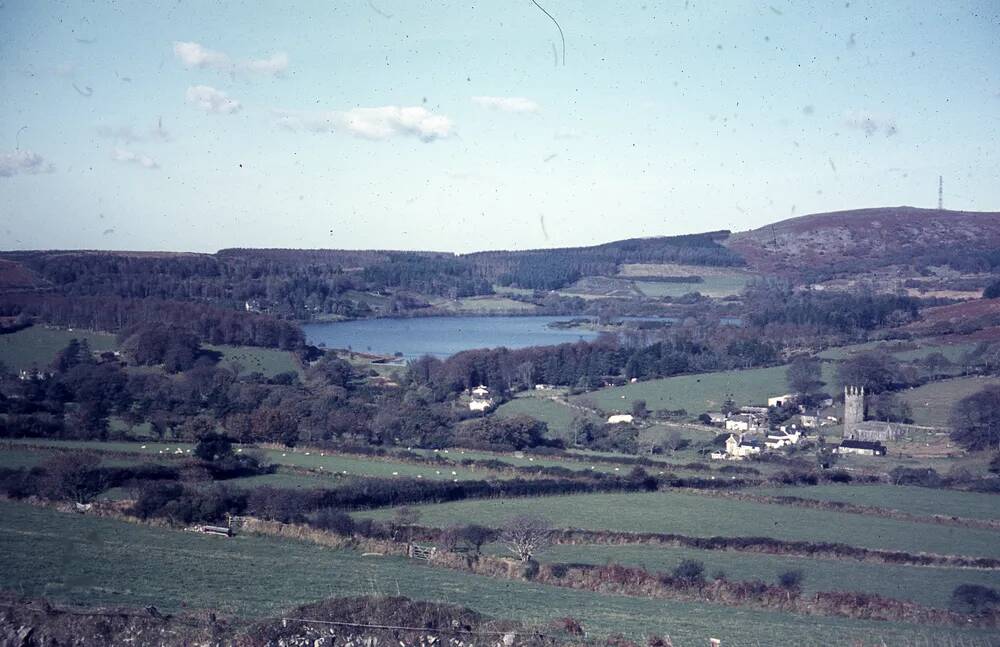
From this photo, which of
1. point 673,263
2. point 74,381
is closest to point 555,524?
point 74,381

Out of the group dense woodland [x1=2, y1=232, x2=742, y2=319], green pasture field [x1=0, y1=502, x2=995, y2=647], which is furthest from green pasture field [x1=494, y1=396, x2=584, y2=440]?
dense woodland [x1=2, y1=232, x2=742, y2=319]

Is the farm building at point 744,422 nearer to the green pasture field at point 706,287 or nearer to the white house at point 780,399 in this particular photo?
the white house at point 780,399

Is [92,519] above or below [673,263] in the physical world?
→ below

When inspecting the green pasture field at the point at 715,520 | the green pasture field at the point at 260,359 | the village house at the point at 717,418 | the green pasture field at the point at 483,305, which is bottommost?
the green pasture field at the point at 715,520

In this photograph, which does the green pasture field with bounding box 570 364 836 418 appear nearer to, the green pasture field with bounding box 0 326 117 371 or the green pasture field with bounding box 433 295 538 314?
the green pasture field with bounding box 0 326 117 371

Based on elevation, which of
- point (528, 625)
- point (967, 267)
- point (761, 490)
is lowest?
point (761, 490)

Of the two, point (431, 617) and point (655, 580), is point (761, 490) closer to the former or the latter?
point (655, 580)

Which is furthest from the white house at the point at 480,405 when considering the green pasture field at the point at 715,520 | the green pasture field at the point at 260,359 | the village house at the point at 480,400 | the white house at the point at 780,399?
the green pasture field at the point at 715,520
